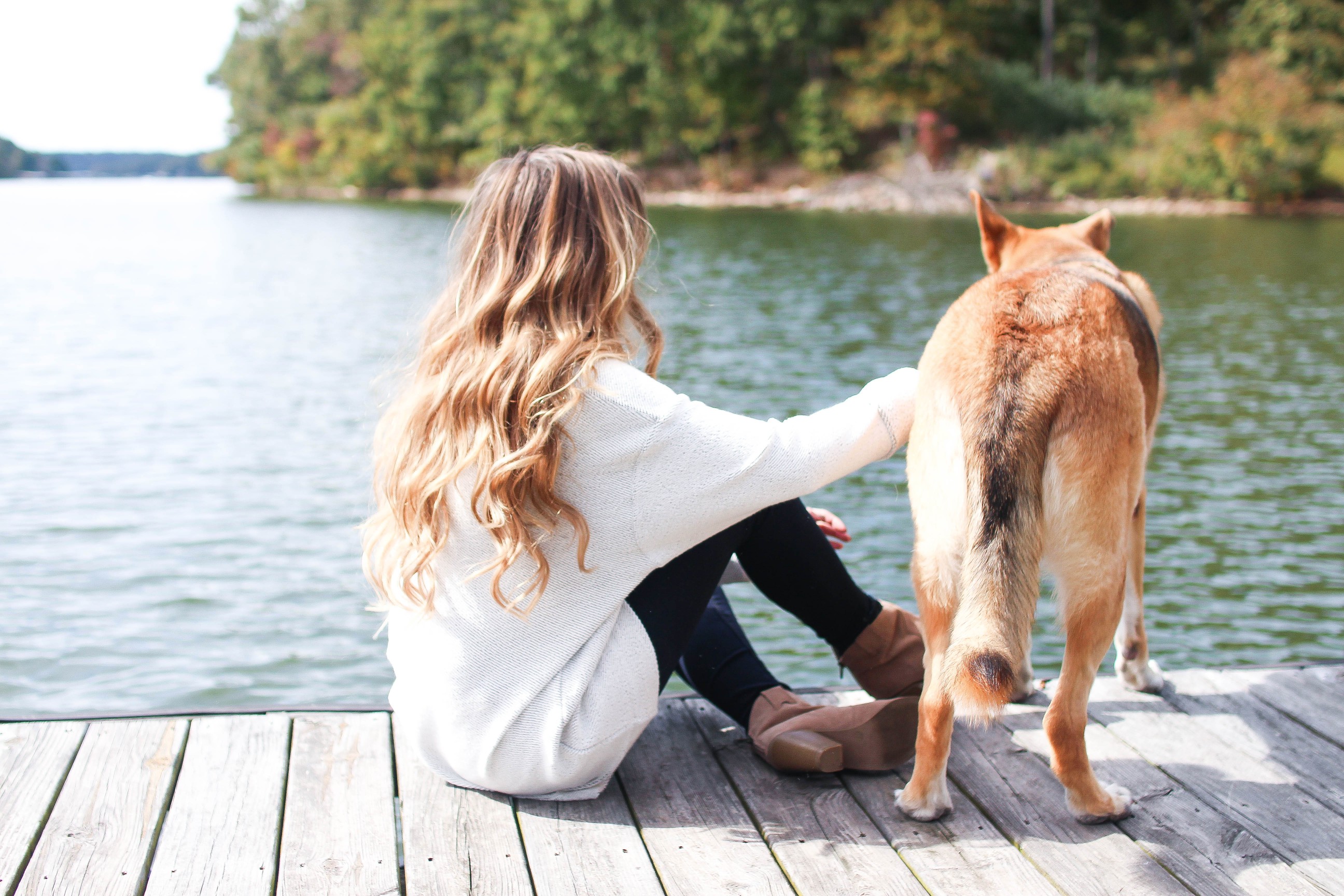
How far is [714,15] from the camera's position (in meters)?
37.3

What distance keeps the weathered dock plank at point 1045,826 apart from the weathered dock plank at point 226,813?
1422 mm

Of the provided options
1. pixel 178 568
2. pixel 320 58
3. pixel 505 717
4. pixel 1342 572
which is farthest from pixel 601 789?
pixel 320 58

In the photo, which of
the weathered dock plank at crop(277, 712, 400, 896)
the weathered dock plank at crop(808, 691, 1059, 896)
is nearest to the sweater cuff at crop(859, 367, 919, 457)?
the weathered dock plank at crop(808, 691, 1059, 896)

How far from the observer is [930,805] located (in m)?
2.20

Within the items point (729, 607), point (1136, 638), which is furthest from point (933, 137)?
point (729, 607)

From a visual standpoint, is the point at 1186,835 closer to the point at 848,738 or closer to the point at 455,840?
the point at 848,738

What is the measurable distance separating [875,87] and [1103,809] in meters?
36.9

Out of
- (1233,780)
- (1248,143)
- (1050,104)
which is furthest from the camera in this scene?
(1050,104)

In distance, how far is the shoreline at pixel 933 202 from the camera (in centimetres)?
2828

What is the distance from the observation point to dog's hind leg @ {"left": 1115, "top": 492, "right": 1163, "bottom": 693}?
2750 mm

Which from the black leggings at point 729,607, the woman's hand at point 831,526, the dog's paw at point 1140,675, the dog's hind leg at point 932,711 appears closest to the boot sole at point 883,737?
the dog's hind leg at point 932,711

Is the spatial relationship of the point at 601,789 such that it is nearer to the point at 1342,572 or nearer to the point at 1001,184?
the point at 1342,572

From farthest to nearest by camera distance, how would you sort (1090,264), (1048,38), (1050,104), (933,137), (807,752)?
(1048,38) < (1050,104) < (933,137) < (1090,264) < (807,752)

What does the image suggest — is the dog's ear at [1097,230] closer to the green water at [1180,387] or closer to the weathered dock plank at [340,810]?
the green water at [1180,387]
